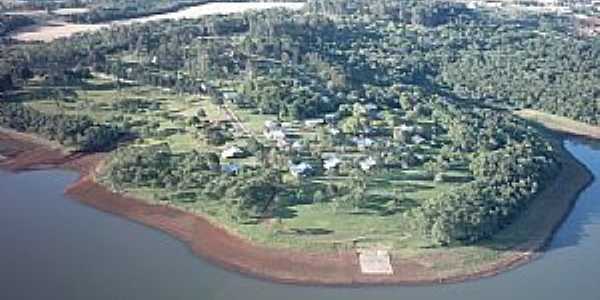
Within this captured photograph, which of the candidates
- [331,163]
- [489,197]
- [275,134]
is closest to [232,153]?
[275,134]

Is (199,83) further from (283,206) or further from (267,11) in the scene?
(267,11)

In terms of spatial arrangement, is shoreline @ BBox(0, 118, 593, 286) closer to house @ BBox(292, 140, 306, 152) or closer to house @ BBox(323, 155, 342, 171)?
house @ BBox(323, 155, 342, 171)

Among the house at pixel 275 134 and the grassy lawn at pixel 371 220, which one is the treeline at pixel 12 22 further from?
the house at pixel 275 134

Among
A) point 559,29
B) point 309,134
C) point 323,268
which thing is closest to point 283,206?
point 323,268

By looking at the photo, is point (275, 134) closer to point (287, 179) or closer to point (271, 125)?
point (271, 125)

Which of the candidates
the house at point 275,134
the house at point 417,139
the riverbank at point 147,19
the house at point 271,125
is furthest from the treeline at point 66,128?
the riverbank at point 147,19

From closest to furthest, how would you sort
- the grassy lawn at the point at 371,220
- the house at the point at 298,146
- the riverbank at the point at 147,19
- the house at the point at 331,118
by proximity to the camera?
the grassy lawn at the point at 371,220
the house at the point at 298,146
the house at the point at 331,118
the riverbank at the point at 147,19

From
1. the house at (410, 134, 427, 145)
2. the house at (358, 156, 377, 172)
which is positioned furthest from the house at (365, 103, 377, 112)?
the house at (358, 156, 377, 172)
